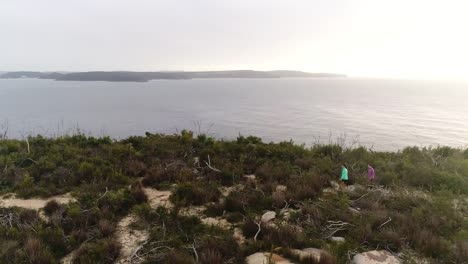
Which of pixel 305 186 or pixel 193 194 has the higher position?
pixel 305 186

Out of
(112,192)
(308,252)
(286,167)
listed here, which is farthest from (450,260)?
(112,192)

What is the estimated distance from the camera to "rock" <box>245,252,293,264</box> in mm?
3900

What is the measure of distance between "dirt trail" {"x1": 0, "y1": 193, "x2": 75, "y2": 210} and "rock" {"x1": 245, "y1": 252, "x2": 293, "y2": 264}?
13.0 ft

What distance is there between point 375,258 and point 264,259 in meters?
1.57

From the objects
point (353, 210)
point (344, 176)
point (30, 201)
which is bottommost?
point (30, 201)

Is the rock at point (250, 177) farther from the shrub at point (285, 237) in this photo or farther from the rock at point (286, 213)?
the shrub at point (285, 237)

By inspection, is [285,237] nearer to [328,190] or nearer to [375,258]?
[375,258]

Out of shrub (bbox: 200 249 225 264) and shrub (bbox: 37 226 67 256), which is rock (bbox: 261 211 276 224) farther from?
shrub (bbox: 37 226 67 256)

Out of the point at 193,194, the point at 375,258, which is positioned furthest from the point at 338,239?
the point at 193,194

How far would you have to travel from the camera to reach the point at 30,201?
6.23 metres

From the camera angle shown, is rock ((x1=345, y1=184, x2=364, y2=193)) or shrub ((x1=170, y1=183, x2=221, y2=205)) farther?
rock ((x1=345, y1=184, x2=364, y2=193))

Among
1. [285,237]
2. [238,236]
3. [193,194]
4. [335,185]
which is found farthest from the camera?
[335,185]

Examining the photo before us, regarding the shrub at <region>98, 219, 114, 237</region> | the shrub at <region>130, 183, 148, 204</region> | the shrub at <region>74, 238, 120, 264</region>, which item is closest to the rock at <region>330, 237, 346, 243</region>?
the shrub at <region>74, 238, 120, 264</region>

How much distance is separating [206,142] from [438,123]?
50.4 m
